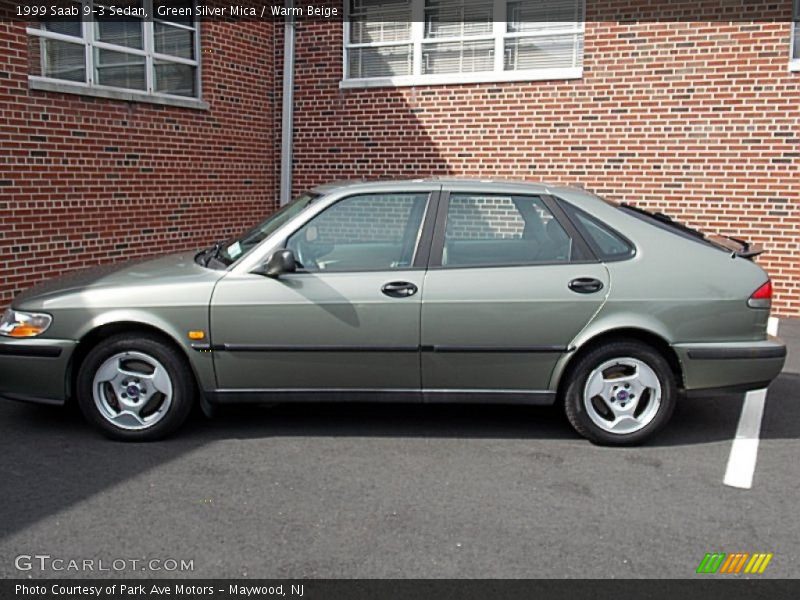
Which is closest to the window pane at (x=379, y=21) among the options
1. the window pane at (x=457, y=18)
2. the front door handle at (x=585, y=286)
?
the window pane at (x=457, y=18)

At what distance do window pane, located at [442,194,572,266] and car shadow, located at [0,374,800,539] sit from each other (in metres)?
1.13

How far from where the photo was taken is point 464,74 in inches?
407

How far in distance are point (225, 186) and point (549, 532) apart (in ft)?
25.8

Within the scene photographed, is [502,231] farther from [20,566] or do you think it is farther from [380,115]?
[380,115]

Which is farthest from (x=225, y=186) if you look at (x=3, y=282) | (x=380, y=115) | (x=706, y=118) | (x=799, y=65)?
(x=799, y=65)

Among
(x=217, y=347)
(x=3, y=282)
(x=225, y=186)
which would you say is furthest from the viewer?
(x=225, y=186)

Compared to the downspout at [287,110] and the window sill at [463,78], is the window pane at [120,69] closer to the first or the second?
the downspout at [287,110]

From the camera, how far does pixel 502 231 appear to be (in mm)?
4898

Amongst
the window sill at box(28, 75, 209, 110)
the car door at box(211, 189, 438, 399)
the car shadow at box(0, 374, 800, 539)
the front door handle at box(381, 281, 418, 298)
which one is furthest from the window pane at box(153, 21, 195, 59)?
the front door handle at box(381, 281, 418, 298)

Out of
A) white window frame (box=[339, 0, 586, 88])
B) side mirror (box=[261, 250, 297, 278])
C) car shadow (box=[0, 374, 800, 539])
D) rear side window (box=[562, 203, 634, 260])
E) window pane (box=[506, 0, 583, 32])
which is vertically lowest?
car shadow (box=[0, 374, 800, 539])

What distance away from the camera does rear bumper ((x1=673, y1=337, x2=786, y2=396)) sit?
475cm

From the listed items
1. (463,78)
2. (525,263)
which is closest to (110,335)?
(525,263)
